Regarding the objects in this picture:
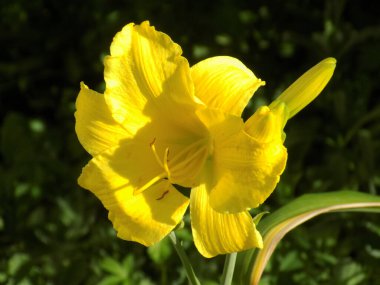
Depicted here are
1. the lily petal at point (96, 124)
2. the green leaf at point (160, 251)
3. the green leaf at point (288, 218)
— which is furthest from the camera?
the green leaf at point (160, 251)

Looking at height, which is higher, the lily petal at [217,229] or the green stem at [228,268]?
the lily petal at [217,229]

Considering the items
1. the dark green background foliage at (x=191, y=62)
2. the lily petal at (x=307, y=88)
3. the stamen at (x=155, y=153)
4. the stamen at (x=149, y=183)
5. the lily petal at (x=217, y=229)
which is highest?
the lily petal at (x=307, y=88)

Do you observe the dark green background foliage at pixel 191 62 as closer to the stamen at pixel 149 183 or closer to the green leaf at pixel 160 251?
the green leaf at pixel 160 251

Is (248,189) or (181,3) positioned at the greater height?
(248,189)

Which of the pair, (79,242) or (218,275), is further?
(79,242)

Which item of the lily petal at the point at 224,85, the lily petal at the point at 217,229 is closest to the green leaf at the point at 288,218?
the lily petal at the point at 217,229

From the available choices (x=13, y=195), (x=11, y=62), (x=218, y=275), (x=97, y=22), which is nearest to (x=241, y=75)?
(x=218, y=275)

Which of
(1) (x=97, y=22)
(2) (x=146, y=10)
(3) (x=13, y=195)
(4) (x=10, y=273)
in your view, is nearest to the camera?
(4) (x=10, y=273)

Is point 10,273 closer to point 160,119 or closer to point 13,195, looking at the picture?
point 13,195

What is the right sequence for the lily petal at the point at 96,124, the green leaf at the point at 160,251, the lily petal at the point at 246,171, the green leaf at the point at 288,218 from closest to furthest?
1. the lily petal at the point at 246,171
2. the lily petal at the point at 96,124
3. the green leaf at the point at 288,218
4. the green leaf at the point at 160,251
